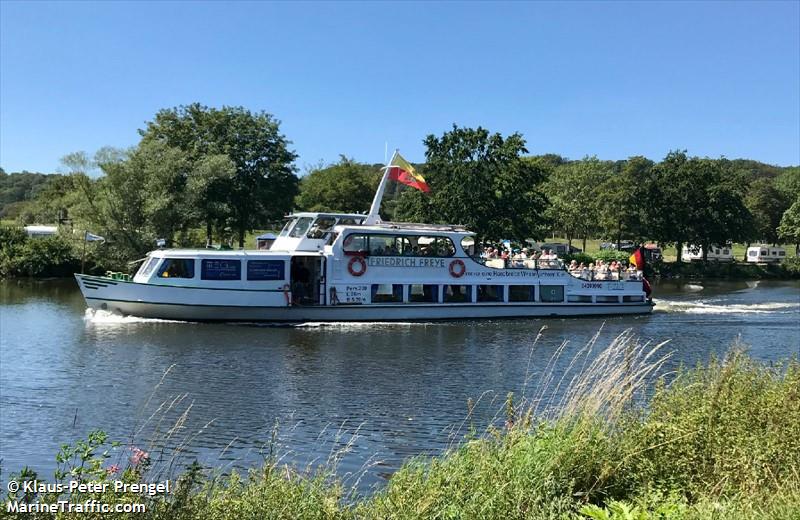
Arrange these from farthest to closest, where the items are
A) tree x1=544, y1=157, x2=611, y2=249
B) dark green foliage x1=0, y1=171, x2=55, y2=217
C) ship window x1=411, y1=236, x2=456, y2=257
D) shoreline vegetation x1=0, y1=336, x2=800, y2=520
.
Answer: dark green foliage x1=0, y1=171, x2=55, y2=217 → tree x1=544, y1=157, x2=611, y2=249 → ship window x1=411, y1=236, x2=456, y2=257 → shoreline vegetation x1=0, y1=336, x2=800, y2=520

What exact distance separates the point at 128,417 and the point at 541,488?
34.2 ft

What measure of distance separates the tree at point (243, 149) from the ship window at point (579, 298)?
31.7 m

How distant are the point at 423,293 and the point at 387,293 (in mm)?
1823

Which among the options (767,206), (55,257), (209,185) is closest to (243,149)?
(209,185)

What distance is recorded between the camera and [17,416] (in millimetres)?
14750

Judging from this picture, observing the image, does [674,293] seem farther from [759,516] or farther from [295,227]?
[759,516]

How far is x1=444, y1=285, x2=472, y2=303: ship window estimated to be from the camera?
32250mm

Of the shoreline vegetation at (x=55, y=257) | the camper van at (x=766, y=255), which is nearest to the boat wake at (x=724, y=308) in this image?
the shoreline vegetation at (x=55, y=257)

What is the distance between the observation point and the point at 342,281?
30.0 metres

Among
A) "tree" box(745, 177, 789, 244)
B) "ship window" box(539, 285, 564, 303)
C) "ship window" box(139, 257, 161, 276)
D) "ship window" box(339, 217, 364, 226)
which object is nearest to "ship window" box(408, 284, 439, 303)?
"ship window" box(339, 217, 364, 226)

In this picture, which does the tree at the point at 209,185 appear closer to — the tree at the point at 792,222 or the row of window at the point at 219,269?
the row of window at the point at 219,269

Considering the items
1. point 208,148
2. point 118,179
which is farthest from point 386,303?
point 208,148

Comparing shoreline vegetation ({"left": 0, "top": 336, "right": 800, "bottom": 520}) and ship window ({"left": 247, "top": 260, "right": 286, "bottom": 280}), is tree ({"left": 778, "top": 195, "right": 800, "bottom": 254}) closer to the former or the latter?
ship window ({"left": 247, "top": 260, "right": 286, "bottom": 280})

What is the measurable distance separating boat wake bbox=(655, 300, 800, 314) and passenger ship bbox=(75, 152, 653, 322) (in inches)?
271
